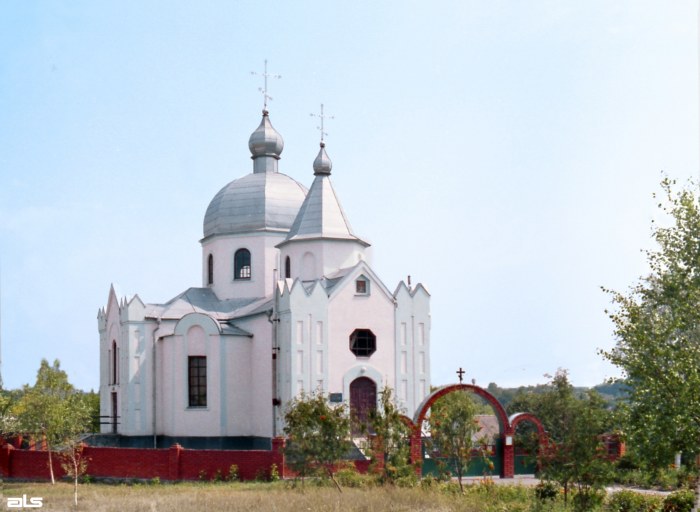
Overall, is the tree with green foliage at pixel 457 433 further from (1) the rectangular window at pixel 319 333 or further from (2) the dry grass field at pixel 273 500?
(1) the rectangular window at pixel 319 333

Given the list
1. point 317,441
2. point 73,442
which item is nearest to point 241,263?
point 73,442

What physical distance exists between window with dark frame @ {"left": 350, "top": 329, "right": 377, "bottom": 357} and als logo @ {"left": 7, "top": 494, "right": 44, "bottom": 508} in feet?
41.5

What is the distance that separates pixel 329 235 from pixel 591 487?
679 inches

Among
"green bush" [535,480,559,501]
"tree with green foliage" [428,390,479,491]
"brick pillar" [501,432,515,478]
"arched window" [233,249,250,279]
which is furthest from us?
"arched window" [233,249,250,279]

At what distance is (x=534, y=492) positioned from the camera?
22.0 metres

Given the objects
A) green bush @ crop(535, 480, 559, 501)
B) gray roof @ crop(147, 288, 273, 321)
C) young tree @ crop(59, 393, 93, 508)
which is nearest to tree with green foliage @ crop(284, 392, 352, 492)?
green bush @ crop(535, 480, 559, 501)

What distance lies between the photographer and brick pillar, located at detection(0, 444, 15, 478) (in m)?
30.6

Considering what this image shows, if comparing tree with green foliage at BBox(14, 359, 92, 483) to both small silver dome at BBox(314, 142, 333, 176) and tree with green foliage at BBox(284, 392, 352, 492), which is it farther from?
small silver dome at BBox(314, 142, 333, 176)

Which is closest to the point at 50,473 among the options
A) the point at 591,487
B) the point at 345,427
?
the point at 345,427

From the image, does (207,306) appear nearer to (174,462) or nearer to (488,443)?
(174,462)

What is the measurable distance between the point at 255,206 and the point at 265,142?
3729 mm

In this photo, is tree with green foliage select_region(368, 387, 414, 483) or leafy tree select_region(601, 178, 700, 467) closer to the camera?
leafy tree select_region(601, 178, 700, 467)

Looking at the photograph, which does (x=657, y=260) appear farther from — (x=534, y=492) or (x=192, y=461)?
(x=192, y=461)

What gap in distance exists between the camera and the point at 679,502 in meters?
19.1
